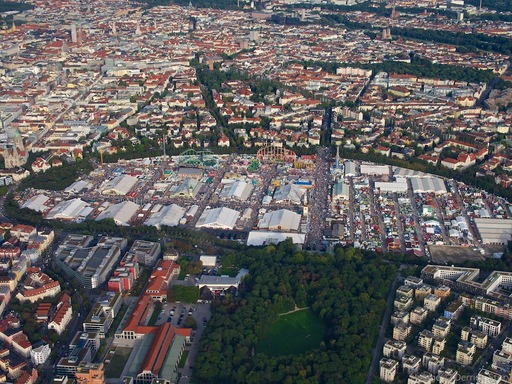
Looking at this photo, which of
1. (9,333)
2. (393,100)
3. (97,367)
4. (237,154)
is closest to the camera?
(97,367)

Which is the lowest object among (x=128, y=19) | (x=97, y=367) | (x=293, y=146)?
(x=128, y=19)

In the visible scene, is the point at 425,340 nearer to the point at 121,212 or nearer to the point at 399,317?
the point at 399,317

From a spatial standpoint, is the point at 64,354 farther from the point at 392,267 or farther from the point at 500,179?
the point at 500,179

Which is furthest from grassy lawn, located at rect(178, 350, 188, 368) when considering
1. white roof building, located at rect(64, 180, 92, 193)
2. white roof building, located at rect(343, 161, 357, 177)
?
white roof building, located at rect(343, 161, 357, 177)

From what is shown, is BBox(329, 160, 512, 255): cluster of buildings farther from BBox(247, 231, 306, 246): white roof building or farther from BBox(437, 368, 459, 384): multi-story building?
BBox(437, 368, 459, 384): multi-story building

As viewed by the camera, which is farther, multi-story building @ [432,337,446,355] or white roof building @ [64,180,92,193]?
white roof building @ [64,180,92,193]

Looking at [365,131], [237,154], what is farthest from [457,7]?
[237,154]
